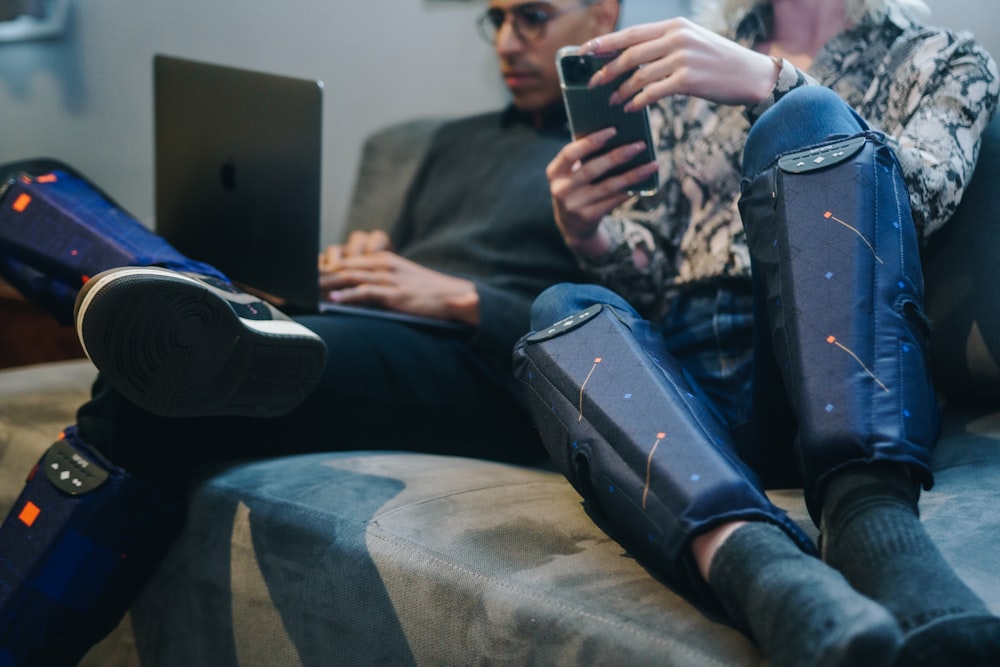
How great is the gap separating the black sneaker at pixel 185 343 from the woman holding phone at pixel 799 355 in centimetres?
23

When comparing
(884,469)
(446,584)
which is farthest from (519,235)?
(884,469)

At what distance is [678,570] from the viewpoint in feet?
2.12

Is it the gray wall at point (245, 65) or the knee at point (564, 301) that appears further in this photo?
the gray wall at point (245, 65)

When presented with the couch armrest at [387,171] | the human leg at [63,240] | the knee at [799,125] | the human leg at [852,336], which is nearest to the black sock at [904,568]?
the human leg at [852,336]

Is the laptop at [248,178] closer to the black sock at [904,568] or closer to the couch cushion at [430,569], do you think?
the couch cushion at [430,569]

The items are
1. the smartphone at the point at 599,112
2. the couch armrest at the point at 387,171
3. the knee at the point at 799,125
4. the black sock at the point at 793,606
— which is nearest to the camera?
the black sock at the point at 793,606

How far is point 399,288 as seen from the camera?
129cm

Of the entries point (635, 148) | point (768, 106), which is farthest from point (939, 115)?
point (635, 148)

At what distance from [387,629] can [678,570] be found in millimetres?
270

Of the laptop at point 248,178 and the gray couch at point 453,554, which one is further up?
the laptop at point 248,178

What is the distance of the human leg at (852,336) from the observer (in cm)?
60

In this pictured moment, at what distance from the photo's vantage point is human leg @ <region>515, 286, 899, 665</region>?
20.7 inches

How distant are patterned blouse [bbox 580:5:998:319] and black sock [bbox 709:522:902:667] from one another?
1.33 ft

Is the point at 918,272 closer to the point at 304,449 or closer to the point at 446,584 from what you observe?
the point at 446,584
